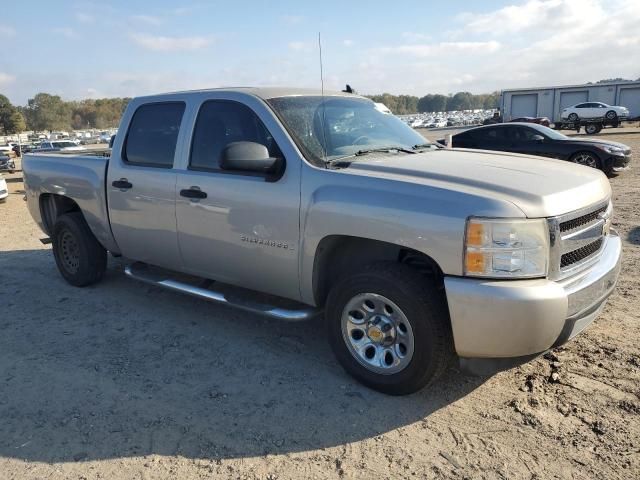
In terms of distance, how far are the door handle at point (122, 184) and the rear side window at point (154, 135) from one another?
0.19 m

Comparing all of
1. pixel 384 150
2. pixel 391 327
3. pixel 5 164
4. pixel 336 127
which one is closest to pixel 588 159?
pixel 384 150

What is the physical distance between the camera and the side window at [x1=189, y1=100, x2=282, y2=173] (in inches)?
159

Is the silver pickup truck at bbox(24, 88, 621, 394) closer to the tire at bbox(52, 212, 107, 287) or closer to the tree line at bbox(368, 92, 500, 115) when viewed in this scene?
the tire at bbox(52, 212, 107, 287)

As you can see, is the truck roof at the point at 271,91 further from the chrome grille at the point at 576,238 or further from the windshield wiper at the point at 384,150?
the chrome grille at the point at 576,238

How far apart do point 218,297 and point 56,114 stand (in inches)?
5938

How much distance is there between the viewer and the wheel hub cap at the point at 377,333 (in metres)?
3.32

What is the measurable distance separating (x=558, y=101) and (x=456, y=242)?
48.8 metres

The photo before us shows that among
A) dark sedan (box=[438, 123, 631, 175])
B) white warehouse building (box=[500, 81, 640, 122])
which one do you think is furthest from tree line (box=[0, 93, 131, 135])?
dark sedan (box=[438, 123, 631, 175])

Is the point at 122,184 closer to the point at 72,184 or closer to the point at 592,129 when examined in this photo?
the point at 72,184

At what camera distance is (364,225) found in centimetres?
328

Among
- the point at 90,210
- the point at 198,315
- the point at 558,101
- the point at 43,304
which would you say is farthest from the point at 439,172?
the point at 558,101

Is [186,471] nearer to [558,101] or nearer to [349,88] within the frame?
[349,88]

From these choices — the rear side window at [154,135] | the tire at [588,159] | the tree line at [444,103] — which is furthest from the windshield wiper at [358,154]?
the tree line at [444,103]

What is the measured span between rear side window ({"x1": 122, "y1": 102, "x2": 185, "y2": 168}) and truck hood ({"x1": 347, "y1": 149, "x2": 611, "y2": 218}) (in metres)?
1.74
